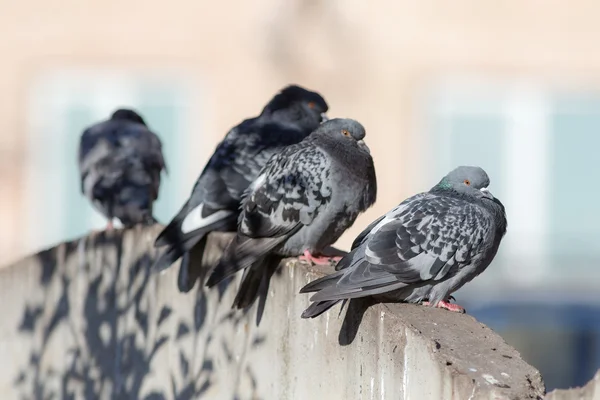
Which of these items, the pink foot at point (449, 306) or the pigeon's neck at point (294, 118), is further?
the pigeon's neck at point (294, 118)

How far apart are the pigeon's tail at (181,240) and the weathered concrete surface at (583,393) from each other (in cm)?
278

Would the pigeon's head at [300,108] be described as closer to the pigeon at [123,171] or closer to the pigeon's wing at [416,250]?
the pigeon at [123,171]

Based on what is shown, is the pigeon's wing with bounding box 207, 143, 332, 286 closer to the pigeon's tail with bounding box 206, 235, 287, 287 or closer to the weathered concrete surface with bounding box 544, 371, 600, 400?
the pigeon's tail with bounding box 206, 235, 287, 287

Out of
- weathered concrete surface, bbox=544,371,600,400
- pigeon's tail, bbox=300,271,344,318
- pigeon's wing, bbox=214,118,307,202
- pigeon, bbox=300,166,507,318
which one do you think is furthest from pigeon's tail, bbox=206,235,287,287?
weathered concrete surface, bbox=544,371,600,400

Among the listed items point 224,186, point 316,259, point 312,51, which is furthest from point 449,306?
point 312,51

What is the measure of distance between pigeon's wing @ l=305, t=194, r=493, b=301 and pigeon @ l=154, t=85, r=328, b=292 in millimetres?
1629

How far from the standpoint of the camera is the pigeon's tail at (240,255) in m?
5.53

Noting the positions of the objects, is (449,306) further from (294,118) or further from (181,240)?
(294,118)

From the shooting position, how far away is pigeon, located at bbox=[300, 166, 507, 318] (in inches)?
179

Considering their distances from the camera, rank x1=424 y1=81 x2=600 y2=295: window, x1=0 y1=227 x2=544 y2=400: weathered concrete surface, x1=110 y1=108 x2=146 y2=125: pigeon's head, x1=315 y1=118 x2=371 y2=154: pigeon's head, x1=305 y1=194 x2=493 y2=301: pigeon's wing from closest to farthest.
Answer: x1=0 y1=227 x2=544 y2=400: weathered concrete surface, x1=305 y1=194 x2=493 y2=301: pigeon's wing, x1=315 y1=118 x2=371 y2=154: pigeon's head, x1=110 y1=108 x2=146 y2=125: pigeon's head, x1=424 y1=81 x2=600 y2=295: window

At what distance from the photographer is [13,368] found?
6.89 m

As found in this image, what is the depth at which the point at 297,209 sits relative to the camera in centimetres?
566

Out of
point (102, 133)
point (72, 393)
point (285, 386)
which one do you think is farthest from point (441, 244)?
point (102, 133)

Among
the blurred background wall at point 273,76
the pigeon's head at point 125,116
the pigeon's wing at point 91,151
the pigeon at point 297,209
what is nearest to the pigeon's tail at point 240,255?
the pigeon at point 297,209
